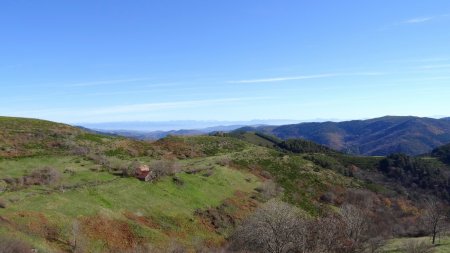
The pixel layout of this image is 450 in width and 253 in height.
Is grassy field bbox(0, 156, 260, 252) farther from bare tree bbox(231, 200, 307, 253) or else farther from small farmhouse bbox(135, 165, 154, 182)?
bare tree bbox(231, 200, 307, 253)

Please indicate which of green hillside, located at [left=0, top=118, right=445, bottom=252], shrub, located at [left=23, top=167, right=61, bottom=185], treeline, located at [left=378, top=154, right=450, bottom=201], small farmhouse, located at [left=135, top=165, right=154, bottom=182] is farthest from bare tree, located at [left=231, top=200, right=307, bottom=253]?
treeline, located at [left=378, top=154, right=450, bottom=201]

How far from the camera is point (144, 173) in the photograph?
64.2 meters

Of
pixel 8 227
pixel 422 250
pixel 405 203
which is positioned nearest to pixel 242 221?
pixel 422 250

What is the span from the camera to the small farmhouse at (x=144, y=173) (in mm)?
63638

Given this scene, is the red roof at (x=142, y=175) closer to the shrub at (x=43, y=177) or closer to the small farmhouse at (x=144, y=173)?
the small farmhouse at (x=144, y=173)

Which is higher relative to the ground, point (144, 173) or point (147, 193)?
point (144, 173)

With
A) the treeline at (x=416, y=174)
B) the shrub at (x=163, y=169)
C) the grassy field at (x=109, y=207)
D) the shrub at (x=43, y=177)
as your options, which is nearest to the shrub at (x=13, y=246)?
the grassy field at (x=109, y=207)

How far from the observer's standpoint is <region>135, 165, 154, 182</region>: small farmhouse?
209 ft

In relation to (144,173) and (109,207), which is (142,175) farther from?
(109,207)

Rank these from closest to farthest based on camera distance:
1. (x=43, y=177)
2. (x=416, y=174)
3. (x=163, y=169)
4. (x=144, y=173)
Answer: (x=43, y=177) → (x=144, y=173) → (x=163, y=169) → (x=416, y=174)

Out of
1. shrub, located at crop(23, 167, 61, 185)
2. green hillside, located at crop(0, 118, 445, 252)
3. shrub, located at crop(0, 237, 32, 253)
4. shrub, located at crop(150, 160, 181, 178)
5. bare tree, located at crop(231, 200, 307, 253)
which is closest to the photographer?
shrub, located at crop(0, 237, 32, 253)

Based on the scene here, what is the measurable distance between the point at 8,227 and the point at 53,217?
5.64m

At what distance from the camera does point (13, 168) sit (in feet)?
202

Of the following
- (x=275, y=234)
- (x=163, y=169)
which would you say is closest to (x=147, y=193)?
(x=163, y=169)
